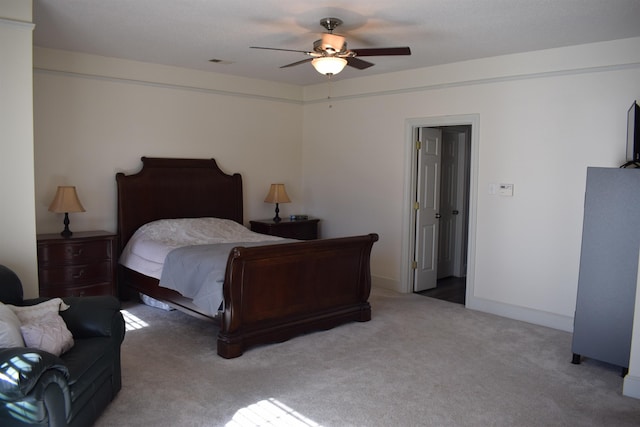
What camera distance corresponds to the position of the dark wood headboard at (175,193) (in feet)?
18.5

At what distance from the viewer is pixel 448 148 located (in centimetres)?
700

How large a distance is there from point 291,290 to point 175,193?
7.77 feet

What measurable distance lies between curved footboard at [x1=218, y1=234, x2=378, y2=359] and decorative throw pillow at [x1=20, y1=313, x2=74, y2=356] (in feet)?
4.40

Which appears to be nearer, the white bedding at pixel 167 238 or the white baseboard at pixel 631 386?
the white baseboard at pixel 631 386

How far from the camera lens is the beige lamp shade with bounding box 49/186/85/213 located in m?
4.99

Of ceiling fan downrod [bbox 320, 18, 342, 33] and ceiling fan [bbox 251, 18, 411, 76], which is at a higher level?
ceiling fan downrod [bbox 320, 18, 342, 33]

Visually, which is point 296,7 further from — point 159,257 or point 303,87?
point 303,87

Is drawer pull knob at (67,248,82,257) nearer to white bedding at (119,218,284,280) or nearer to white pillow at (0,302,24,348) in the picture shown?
white bedding at (119,218,284,280)

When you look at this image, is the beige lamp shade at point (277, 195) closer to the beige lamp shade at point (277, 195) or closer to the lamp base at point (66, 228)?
the beige lamp shade at point (277, 195)

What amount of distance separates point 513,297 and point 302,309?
227 cm

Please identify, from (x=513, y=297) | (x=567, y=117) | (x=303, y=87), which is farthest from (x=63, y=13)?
(x=513, y=297)

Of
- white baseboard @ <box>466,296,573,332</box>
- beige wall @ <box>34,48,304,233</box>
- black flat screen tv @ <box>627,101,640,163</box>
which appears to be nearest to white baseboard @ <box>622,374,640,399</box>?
white baseboard @ <box>466,296,573,332</box>

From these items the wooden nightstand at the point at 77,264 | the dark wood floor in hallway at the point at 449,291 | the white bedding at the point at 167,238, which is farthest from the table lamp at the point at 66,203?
the dark wood floor in hallway at the point at 449,291

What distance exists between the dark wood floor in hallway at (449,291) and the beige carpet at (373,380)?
112cm
